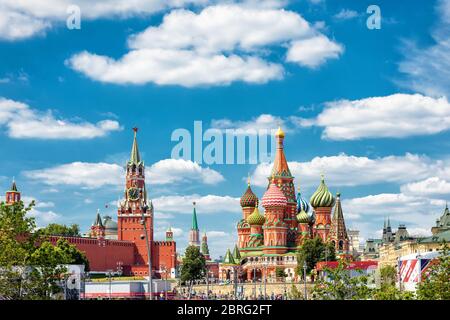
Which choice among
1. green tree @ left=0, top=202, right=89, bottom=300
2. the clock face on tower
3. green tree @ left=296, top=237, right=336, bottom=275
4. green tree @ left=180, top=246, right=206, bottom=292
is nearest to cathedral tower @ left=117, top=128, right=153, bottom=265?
the clock face on tower

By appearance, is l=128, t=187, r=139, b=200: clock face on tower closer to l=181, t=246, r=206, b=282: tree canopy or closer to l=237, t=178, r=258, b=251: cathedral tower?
l=237, t=178, r=258, b=251: cathedral tower

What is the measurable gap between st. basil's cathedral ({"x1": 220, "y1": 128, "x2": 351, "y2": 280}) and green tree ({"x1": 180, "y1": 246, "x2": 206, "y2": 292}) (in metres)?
5.84

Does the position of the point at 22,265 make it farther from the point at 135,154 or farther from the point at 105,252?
the point at 135,154

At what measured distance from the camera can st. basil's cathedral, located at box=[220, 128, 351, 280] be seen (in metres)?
137

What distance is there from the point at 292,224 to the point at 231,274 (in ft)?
51.9

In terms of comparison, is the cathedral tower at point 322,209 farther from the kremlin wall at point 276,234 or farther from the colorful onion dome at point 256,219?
the colorful onion dome at point 256,219

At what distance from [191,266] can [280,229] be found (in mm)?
18215

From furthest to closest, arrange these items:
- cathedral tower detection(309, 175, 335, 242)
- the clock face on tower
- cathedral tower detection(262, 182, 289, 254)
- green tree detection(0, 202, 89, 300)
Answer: the clock face on tower < cathedral tower detection(309, 175, 335, 242) < cathedral tower detection(262, 182, 289, 254) < green tree detection(0, 202, 89, 300)

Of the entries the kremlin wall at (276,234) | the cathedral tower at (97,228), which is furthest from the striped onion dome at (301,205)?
the cathedral tower at (97,228)

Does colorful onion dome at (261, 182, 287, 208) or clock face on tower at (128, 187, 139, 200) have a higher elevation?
clock face on tower at (128, 187, 139, 200)

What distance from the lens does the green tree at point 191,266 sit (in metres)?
137

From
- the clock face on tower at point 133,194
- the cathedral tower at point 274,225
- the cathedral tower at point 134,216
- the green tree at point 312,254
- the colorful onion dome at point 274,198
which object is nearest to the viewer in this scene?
the green tree at point 312,254
